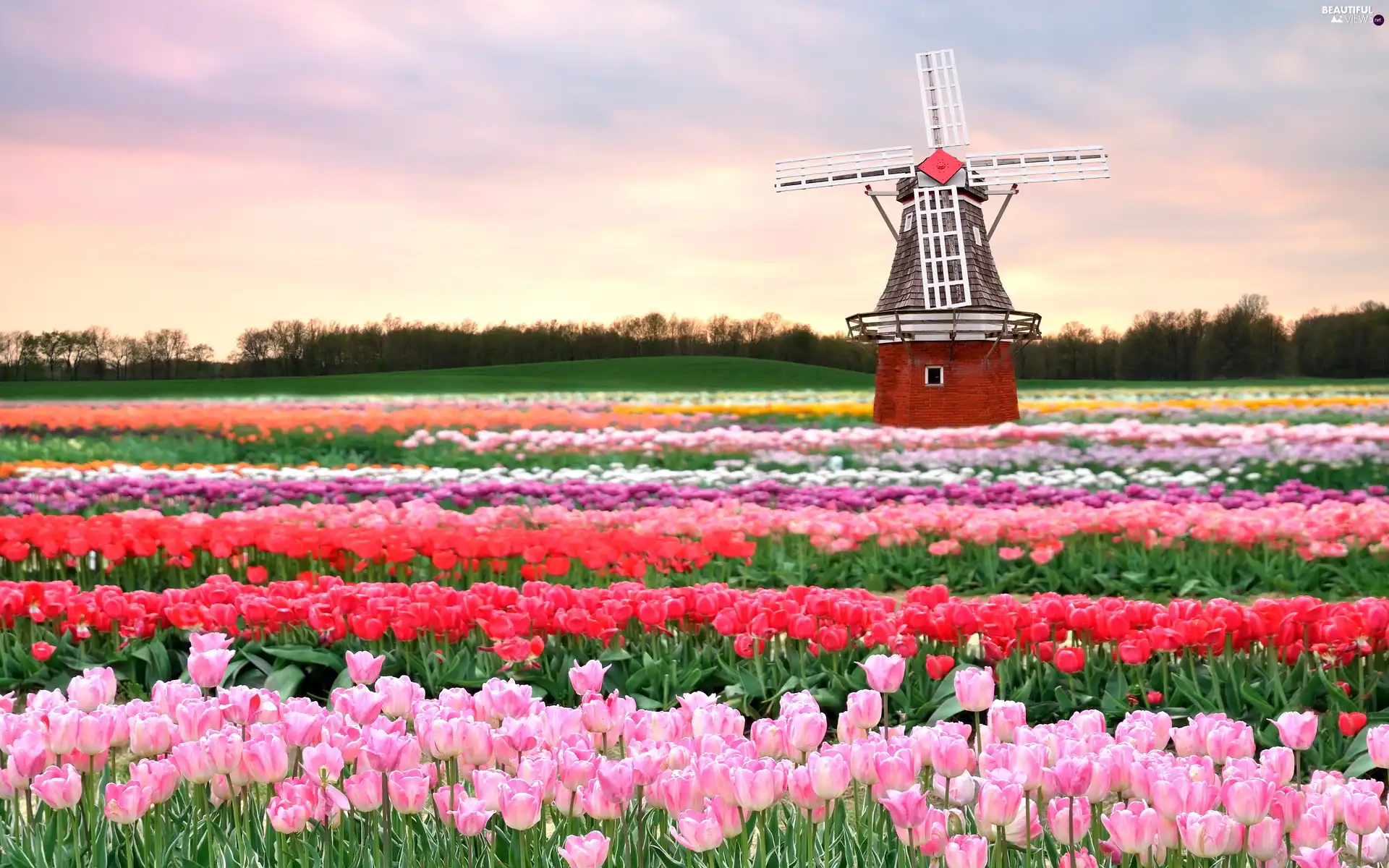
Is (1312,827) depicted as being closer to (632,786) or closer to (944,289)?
(632,786)

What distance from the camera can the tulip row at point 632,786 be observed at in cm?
208

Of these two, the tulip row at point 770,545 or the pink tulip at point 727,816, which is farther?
the tulip row at point 770,545

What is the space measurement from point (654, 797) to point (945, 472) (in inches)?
422

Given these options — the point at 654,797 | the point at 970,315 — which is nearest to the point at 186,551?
the point at 654,797

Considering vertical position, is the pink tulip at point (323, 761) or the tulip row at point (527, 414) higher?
the tulip row at point (527, 414)

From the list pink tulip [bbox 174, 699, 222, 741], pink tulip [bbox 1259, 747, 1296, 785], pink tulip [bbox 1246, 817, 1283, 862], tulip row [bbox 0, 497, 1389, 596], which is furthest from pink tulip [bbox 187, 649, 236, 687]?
tulip row [bbox 0, 497, 1389, 596]

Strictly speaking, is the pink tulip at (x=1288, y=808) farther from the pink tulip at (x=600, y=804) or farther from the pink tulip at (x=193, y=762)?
the pink tulip at (x=193, y=762)

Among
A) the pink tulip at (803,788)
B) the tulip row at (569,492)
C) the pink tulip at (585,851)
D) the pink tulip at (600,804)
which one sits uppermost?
the pink tulip at (803,788)

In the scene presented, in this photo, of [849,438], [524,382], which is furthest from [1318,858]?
[524,382]

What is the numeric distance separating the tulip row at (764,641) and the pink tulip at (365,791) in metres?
1.78

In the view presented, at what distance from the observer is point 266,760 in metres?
2.29

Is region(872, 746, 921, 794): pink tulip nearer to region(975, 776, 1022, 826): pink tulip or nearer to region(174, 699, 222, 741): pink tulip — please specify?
region(975, 776, 1022, 826): pink tulip

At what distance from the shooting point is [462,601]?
466 centimetres

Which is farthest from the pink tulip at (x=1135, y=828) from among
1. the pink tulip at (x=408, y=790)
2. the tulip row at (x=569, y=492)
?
the tulip row at (x=569, y=492)
